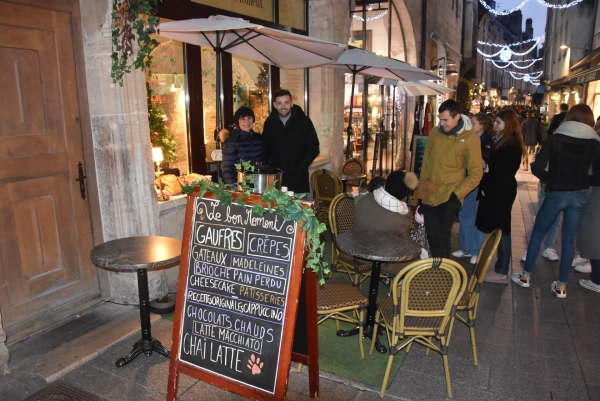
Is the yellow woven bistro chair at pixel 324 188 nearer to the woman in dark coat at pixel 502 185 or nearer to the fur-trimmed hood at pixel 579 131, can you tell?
the woman in dark coat at pixel 502 185

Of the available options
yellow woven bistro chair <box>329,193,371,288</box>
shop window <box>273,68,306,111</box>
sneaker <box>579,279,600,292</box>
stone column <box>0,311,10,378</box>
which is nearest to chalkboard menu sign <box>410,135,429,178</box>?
shop window <box>273,68,306,111</box>

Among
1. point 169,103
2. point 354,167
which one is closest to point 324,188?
point 354,167

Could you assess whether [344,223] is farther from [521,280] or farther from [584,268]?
[584,268]

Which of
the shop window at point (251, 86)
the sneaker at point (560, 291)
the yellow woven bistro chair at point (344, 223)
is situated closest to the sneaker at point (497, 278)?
the sneaker at point (560, 291)

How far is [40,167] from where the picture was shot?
3.81 metres

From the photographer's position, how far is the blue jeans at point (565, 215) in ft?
14.9

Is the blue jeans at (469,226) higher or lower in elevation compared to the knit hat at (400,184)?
lower

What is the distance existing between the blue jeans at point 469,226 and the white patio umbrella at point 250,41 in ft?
8.19

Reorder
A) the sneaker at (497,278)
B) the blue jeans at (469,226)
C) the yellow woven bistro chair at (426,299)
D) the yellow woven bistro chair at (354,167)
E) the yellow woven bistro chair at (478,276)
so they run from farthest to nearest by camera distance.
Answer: the yellow woven bistro chair at (354,167)
the blue jeans at (469,226)
the sneaker at (497,278)
the yellow woven bistro chair at (478,276)
the yellow woven bistro chair at (426,299)

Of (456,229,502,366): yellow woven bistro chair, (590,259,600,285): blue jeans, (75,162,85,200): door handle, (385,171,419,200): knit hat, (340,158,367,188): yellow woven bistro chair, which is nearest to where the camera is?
(456,229,502,366): yellow woven bistro chair

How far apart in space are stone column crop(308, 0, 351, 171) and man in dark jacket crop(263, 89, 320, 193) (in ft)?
9.49

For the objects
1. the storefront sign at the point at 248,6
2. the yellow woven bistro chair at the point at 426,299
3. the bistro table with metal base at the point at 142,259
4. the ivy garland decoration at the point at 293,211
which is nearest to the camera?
the ivy garland decoration at the point at 293,211

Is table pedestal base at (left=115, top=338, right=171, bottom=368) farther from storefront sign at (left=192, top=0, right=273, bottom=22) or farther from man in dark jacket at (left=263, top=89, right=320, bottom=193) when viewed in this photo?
storefront sign at (left=192, top=0, right=273, bottom=22)

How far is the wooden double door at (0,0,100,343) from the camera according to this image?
3604 millimetres
